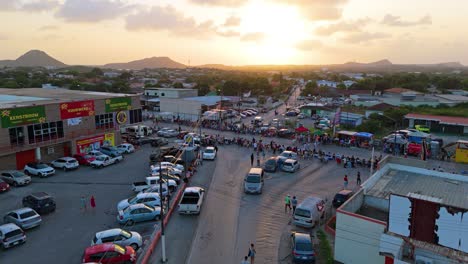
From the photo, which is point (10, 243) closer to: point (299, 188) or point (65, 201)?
point (65, 201)

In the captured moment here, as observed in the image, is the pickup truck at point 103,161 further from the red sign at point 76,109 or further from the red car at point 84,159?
the red sign at point 76,109

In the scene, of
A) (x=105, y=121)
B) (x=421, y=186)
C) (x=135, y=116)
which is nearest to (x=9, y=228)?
(x=421, y=186)

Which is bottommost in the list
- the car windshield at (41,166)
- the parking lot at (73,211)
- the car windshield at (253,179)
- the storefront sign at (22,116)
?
the parking lot at (73,211)

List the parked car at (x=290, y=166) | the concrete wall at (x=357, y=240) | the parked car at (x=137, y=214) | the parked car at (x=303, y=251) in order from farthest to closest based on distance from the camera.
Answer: the parked car at (x=290, y=166) → the parked car at (x=137, y=214) → the parked car at (x=303, y=251) → the concrete wall at (x=357, y=240)

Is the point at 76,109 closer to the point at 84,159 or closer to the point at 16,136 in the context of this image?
the point at 84,159

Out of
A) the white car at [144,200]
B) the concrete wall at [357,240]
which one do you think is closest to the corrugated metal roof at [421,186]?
the concrete wall at [357,240]

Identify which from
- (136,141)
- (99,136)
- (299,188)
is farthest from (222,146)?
(299,188)
